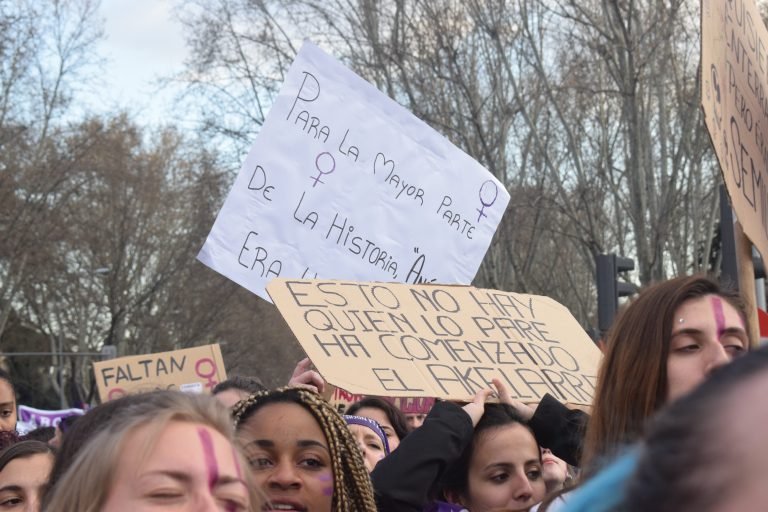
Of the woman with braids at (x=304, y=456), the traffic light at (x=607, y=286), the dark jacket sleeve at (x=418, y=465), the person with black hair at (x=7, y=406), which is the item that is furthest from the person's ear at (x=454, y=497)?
the traffic light at (x=607, y=286)

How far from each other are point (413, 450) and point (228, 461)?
1.34 meters

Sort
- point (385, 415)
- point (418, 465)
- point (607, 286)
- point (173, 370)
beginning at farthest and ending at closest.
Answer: point (607, 286) < point (173, 370) < point (385, 415) < point (418, 465)

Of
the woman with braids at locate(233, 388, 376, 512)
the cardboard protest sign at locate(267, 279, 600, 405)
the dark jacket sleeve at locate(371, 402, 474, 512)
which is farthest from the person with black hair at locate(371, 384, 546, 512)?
the woman with braids at locate(233, 388, 376, 512)

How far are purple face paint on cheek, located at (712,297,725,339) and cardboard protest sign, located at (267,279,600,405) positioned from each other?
Answer: 1040 millimetres


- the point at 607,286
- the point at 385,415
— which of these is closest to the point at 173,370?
the point at 385,415

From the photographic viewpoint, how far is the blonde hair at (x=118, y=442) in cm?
203

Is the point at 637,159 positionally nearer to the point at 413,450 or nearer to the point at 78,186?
the point at 413,450

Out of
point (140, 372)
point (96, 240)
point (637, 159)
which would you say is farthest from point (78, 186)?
point (140, 372)

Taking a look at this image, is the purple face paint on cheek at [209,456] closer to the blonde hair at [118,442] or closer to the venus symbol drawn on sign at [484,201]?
the blonde hair at [118,442]

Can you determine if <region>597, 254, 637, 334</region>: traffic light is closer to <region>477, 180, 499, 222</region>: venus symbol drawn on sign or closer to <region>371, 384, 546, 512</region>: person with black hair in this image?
<region>477, 180, 499, 222</region>: venus symbol drawn on sign

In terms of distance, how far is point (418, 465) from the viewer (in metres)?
3.31

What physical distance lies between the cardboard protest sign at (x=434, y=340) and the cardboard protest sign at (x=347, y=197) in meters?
1.12

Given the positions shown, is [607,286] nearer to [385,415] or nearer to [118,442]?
[385,415]

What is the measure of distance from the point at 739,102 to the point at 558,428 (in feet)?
4.50
